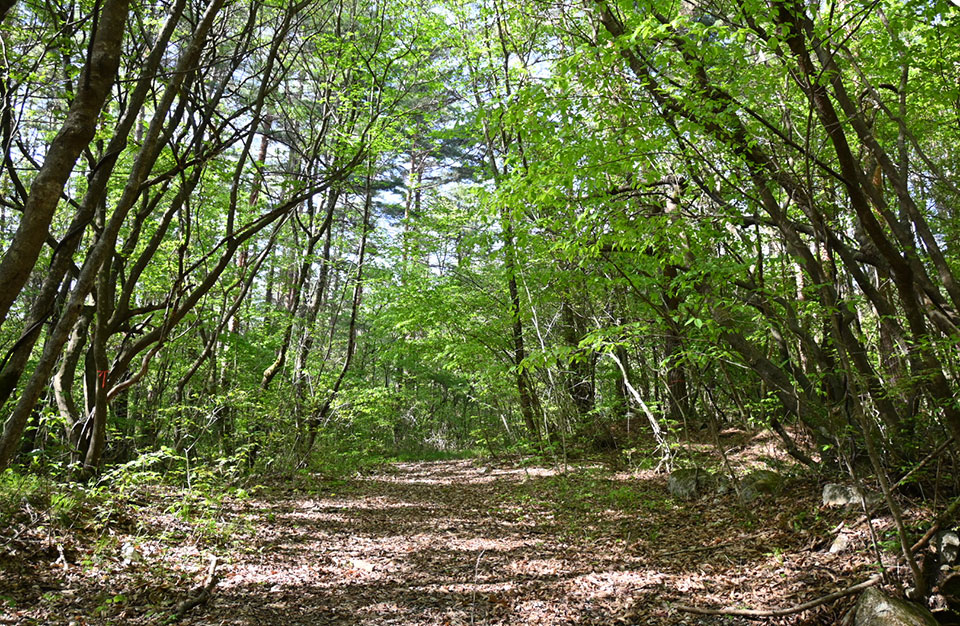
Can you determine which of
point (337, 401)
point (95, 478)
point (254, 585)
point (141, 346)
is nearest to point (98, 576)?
point (254, 585)

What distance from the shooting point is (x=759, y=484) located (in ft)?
20.1

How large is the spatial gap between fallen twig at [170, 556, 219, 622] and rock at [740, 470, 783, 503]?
543cm

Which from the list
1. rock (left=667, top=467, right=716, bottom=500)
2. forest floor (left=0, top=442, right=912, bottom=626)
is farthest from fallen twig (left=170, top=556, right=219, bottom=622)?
rock (left=667, top=467, right=716, bottom=500)

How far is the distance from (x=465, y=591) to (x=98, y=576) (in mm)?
2865

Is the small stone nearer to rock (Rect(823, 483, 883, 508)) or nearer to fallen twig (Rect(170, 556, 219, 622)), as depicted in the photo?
fallen twig (Rect(170, 556, 219, 622))

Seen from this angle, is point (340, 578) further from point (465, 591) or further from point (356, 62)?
point (356, 62)

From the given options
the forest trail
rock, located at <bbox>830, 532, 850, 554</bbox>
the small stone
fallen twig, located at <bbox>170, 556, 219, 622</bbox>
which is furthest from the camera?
the small stone

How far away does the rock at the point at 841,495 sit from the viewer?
4.64 metres

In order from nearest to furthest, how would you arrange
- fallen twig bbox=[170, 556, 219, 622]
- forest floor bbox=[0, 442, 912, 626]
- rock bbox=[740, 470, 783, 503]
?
→ fallen twig bbox=[170, 556, 219, 622] < forest floor bbox=[0, 442, 912, 626] < rock bbox=[740, 470, 783, 503]

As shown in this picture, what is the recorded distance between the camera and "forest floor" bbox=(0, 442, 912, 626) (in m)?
3.80

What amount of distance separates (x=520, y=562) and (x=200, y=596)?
2785 mm

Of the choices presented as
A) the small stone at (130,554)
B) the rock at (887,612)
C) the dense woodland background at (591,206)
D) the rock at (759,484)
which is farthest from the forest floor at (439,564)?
the dense woodland background at (591,206)

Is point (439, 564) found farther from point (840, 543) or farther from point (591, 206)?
point (591, 206)

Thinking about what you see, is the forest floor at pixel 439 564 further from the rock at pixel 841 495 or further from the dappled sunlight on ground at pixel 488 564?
the rock at pixel 841 495
